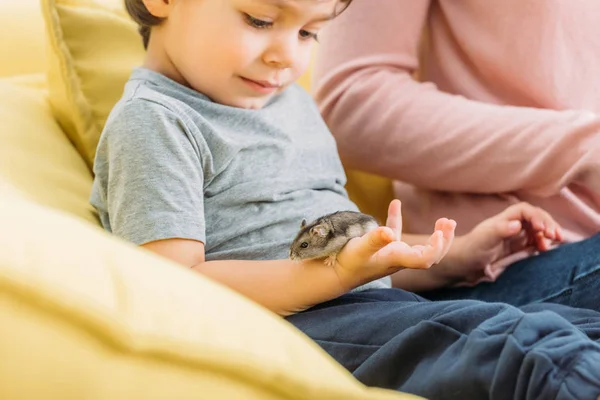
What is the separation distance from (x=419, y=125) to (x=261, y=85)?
1.00 feet

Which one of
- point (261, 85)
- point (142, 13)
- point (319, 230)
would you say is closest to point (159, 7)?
point (142, 13)

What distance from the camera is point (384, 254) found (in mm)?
851

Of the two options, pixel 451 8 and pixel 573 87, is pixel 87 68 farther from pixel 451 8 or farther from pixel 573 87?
pixel 573 87

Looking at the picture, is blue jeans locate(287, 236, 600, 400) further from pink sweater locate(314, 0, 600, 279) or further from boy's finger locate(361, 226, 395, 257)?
pink sweater locate(314, 0, 600, 279)

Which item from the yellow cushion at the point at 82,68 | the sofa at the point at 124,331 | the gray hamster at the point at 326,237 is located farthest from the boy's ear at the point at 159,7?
the sofa at the point at 124,331

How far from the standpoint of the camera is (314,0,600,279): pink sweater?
1.20 m

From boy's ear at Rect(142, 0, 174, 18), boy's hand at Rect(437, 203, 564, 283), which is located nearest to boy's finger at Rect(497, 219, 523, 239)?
boy's hand at Rect(437, 203, 564, 283)

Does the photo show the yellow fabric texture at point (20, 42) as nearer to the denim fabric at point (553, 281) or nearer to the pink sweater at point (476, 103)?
the pink sweater at point (476, 103)

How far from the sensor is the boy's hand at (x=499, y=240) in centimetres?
119

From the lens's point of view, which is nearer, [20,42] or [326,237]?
[326,237]

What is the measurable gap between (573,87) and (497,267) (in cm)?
31

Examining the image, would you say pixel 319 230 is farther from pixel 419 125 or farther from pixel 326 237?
pixel 419 125

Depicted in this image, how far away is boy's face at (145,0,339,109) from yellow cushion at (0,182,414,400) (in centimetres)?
47

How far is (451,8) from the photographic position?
131 cm
